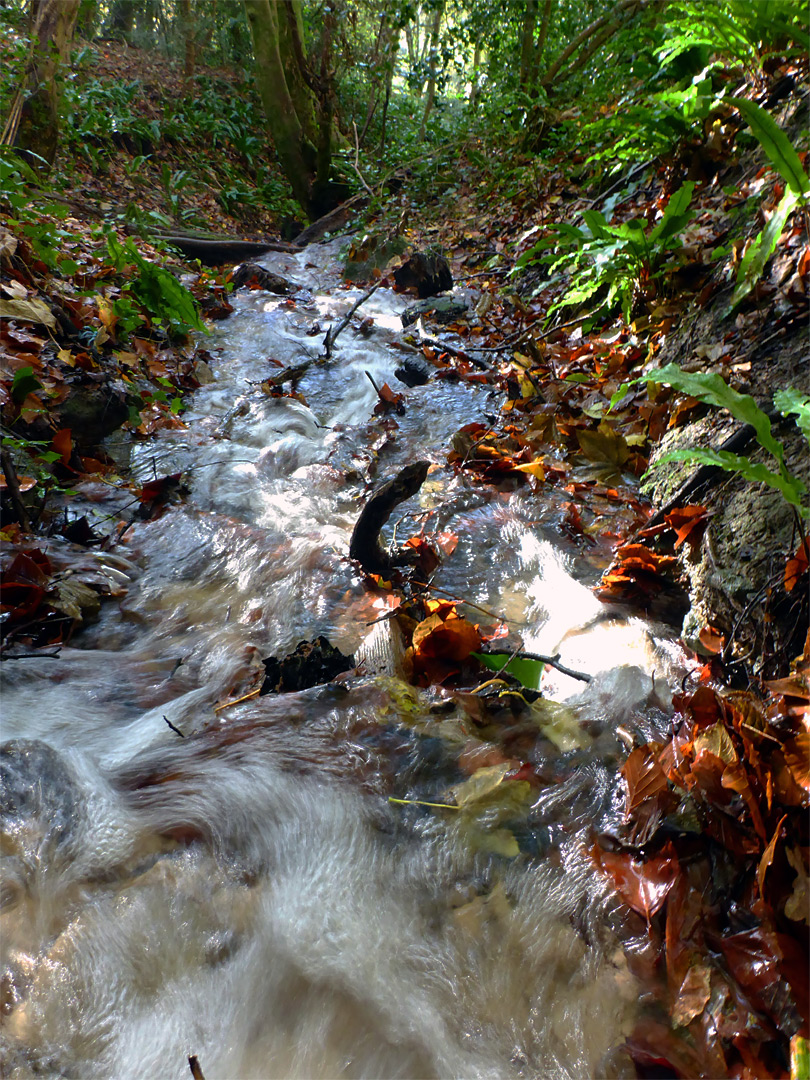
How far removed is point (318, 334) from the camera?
6.25 meters

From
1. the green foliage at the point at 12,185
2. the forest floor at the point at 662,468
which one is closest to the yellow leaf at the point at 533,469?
the forest floor at the point at 662,468

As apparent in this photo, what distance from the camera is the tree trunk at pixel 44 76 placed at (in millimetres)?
6602

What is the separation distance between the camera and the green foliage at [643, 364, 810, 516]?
5.06 feet

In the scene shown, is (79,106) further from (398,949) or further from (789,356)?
(398,949)

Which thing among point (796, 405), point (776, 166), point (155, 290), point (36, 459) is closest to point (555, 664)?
point (796, 405)

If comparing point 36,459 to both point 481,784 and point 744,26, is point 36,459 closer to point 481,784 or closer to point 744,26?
point 481,784

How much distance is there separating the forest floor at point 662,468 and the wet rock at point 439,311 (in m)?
0.13

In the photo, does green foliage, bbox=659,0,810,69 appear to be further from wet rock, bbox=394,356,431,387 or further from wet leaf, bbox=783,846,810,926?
wet leaf, bbox=783,846,810,926

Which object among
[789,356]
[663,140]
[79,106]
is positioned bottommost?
[789,356]

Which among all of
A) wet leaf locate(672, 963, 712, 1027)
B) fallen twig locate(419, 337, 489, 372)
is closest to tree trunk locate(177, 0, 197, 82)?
fallen twig locate(419, 337, 489, 372)

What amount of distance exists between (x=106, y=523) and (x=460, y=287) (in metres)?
5.60

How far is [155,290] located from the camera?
4902 millimetres

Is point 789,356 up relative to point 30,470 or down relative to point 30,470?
up

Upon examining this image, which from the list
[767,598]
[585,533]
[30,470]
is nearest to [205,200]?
[30,470]
